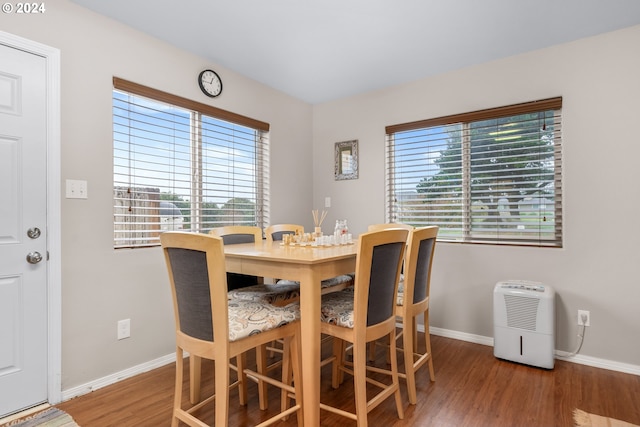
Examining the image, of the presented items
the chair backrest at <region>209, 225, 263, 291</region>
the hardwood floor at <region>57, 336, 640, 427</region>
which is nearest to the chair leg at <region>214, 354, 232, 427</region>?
the hardwood floor at <region>57, 336, 640, 427</region>

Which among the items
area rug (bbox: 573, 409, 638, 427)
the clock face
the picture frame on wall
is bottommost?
area rug (bbox: 573, 409, 638, 427)

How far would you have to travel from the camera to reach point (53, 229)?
2.06 metres

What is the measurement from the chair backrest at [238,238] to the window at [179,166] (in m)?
0.48

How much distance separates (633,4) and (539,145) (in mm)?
1021

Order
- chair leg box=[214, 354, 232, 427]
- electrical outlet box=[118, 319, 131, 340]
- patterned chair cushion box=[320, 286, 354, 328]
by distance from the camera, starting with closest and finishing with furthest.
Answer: chair leg box=[214, 354, 232, 427]
patterned chair cushion box=[320, 286, 354, 328]
electrical outlet box=[118, 319, 131, 340]

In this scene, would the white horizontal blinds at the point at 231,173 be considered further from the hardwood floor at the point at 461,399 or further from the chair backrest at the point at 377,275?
the chair backrest at the point at 377,275

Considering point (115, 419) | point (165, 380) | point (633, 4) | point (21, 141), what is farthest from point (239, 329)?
point (633, 4)

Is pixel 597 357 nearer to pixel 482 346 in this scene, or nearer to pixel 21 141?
pixel 482 346

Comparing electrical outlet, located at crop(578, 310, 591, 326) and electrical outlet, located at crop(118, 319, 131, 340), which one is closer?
electrical outlet, located at crop(118, 319, 131, 340)

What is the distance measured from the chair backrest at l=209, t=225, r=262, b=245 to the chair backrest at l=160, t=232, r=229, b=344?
92cm

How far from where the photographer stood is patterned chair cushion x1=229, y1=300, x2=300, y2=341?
1.55 m

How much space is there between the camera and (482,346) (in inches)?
117

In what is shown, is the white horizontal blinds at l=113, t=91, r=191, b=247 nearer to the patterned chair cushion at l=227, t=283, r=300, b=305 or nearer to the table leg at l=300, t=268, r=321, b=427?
the patterned chair cushion at l=227, t=283, r=300, b=305

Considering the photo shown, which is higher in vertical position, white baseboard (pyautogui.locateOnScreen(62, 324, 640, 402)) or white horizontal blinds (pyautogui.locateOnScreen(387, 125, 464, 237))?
white horizontal blinds (pyautogui.locateOnScreen(387, 125, 464, 237))
